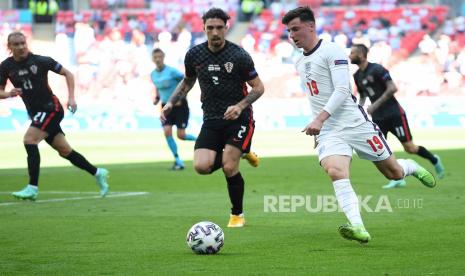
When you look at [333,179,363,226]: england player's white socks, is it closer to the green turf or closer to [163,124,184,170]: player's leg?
the green turf

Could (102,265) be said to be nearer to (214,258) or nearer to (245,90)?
(214,258)

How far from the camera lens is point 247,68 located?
32.6ft

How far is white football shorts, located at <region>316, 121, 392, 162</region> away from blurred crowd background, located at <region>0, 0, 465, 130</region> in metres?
26.8

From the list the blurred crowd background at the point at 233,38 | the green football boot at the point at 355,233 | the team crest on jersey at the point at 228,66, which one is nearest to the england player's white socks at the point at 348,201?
the green football boot at the point at 355,233

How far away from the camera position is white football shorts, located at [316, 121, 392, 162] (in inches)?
342

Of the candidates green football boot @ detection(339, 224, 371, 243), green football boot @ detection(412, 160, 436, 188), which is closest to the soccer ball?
green football boot @ detection(339, 224, 371, 243)

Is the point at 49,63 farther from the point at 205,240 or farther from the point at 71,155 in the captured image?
the point at 205,240

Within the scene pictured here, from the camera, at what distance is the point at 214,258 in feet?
25.3

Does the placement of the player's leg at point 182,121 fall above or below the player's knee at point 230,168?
below

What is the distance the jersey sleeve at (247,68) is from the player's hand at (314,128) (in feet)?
6.06

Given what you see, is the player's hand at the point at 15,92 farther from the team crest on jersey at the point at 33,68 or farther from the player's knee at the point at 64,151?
the player's knee at the point at 64,151

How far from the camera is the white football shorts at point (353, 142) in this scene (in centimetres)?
868

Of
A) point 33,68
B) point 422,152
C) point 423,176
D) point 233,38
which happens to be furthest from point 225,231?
point 233,38
